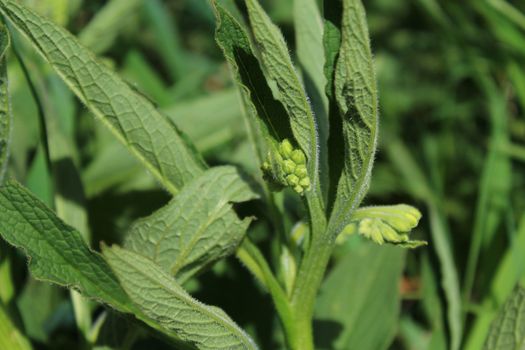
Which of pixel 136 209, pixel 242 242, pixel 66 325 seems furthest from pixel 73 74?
pixel 136 209

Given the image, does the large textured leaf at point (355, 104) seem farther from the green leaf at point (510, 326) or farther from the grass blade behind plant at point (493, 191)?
the grass blade behind plant at point (493, 191)

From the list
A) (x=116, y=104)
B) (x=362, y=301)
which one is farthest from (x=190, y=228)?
(x=362, y=301)

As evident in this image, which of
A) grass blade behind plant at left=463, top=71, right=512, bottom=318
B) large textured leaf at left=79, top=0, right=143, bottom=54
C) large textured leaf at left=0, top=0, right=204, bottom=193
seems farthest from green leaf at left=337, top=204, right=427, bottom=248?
large textured leaf at left=79, top=0, right=143, bottom=54

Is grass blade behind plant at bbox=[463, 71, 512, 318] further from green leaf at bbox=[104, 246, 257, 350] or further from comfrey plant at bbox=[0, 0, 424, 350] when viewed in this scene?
green leaf at bbox=[104, 246, 257, 350]

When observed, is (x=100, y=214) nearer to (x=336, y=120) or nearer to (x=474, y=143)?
(x=336, y=120)

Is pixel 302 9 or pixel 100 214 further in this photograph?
pixel 100 214

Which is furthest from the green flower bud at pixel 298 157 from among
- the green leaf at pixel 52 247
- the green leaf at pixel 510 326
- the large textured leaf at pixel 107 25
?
the large textured leaf at pixel 107 25

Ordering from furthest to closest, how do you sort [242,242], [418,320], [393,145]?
[393,145] < [418,320] < [242,242]
